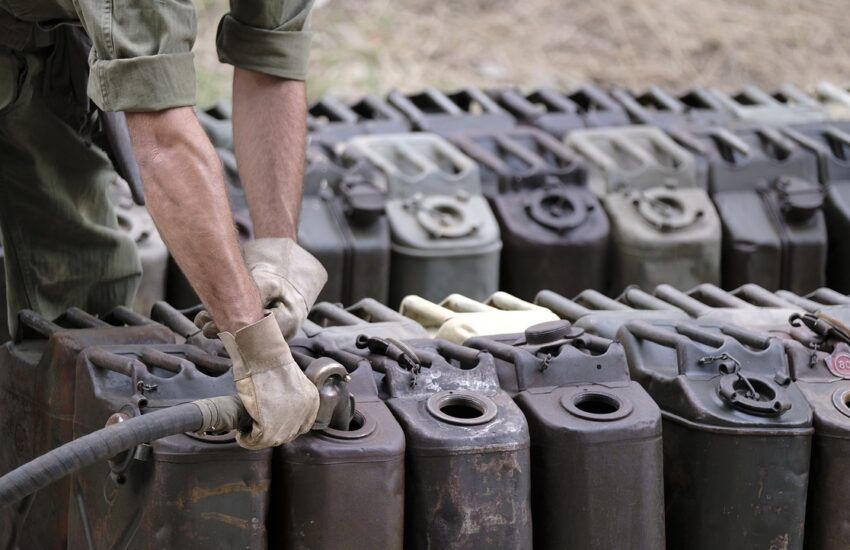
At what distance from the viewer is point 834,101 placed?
6879 millimetres

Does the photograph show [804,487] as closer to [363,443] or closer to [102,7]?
[363,443]

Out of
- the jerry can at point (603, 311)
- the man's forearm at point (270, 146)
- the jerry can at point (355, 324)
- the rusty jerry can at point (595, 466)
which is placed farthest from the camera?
the jerry can at point (603, 311)

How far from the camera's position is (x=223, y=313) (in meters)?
2.90

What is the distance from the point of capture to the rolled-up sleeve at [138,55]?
113 inches

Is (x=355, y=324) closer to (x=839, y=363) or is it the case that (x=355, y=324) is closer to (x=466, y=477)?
(x=466, y=477)

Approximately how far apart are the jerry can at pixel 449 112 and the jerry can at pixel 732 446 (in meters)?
2.56

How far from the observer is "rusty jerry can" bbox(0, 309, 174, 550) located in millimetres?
3373

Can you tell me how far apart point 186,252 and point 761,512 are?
5.08ft

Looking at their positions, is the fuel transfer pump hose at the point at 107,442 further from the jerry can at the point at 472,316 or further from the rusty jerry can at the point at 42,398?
the jerry can at the point at 472,316

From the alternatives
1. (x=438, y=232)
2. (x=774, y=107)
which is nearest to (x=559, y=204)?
(x=438, y=232)

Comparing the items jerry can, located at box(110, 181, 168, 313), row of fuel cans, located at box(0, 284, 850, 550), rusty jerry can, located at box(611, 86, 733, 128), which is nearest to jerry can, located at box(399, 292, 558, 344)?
row of fuel cans, located at box(0, 284, 850, 550)

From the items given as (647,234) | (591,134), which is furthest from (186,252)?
(591,134)

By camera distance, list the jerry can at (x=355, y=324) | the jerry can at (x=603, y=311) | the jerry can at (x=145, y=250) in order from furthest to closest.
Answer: the jerry can at (x=145, y=250) → the jerry can at (x=603, y=311) → the jerry can at (x=355, y=324)

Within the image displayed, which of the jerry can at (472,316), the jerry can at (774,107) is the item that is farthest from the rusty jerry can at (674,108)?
the jerry can at (472,316)
